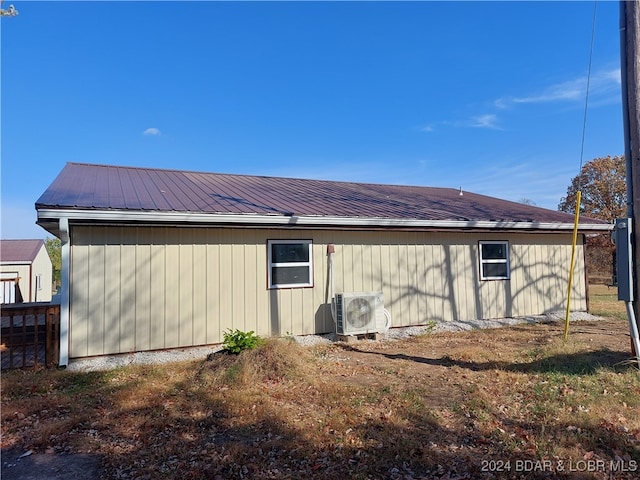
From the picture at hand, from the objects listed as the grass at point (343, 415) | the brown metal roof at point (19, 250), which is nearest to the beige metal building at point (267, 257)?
the grass at point (343, 415)

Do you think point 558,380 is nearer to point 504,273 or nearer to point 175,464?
point 175,464

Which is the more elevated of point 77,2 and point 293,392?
point 77,2

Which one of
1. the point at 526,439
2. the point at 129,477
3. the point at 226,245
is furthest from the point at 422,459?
the point at 226,245

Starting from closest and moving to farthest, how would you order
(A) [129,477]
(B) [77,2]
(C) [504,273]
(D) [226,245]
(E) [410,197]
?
(A) [129,477], (D) [226,245], (B) [77,2], (C) [504,273], (E) [410,197]

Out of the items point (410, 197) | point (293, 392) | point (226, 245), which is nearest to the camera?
point (293, 392)

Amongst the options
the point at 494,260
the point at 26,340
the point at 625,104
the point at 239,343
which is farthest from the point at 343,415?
the point at 494,260

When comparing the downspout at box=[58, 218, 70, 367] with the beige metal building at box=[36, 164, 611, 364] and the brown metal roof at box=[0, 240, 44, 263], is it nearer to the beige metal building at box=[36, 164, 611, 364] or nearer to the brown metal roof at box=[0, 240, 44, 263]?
the beige metal building at box=[36, 164, 611, 364]

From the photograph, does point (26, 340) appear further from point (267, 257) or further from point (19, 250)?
point (19, 250)

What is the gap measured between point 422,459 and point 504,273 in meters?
7.53

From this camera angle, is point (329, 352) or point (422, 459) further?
point (329, 352)

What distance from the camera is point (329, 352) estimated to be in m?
Result: 6.67

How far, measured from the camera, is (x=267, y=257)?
7395 millimetres

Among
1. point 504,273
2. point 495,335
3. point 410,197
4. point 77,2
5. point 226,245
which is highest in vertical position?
point 77,2

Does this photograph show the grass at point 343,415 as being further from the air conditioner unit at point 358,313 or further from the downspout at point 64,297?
the air conditioner unit at point 358,313
